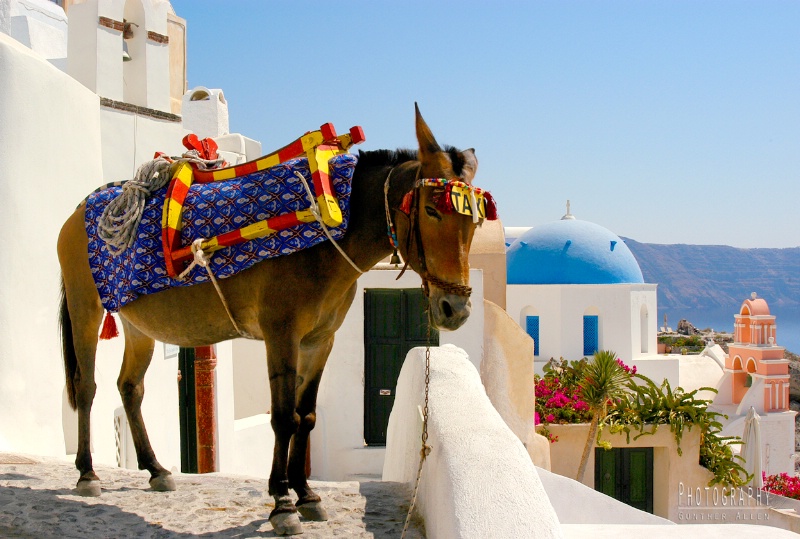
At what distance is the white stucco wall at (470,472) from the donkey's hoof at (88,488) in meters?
1.86

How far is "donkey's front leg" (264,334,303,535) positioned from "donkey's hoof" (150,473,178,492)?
3.87ft

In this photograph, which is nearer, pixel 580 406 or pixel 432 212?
pixel 432 212

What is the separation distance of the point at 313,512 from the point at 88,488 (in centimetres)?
147

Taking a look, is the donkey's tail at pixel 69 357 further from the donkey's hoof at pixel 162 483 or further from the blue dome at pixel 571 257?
the blue dome at pixel 571 257

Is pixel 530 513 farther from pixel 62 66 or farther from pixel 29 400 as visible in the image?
pixel 62 66

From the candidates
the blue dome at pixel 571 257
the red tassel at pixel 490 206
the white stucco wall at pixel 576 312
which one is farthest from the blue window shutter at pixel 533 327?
the red tassel at pixel 490 206

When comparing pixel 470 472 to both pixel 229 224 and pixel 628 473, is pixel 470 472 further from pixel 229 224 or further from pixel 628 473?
pixel 628 473

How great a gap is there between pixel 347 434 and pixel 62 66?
21.6 ft

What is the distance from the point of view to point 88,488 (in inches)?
198

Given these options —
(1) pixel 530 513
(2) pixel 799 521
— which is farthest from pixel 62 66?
(2) pixel 799 521

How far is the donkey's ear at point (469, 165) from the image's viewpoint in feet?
13.2

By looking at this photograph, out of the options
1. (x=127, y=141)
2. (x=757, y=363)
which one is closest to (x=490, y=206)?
(x=127, y=141)

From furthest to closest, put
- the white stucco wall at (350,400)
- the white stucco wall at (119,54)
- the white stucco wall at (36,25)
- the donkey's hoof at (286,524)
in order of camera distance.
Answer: the white stucco wall at (36,25) < the white stucco wall at (350,400) < the white stucco wall at (119,54) < the donkey's hoof at (286,524)

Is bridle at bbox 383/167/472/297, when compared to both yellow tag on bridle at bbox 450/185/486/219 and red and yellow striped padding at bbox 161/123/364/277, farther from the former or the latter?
red and yellow striped padding at bbox 161/123/364/277
